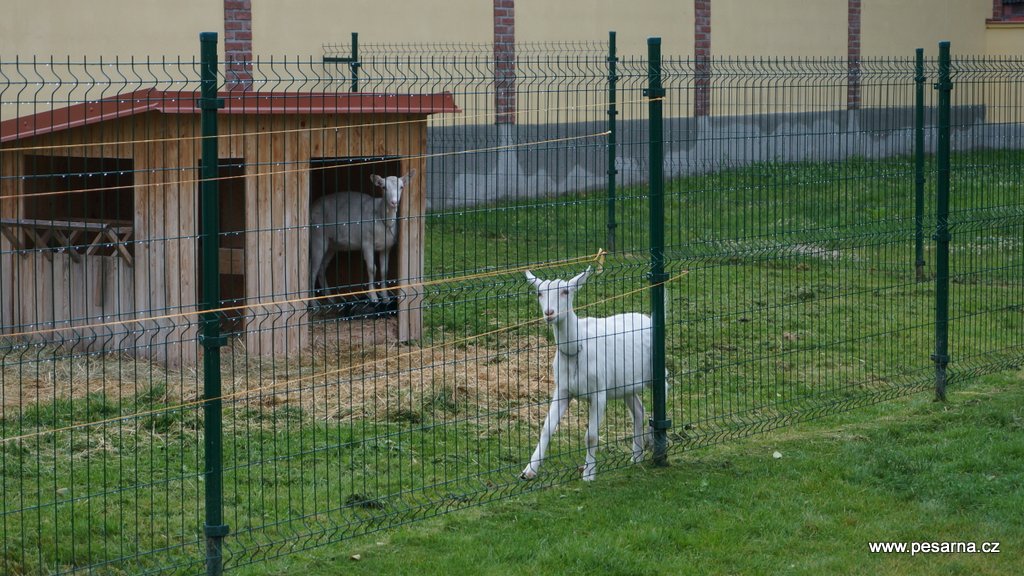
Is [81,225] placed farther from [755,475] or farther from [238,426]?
[755,475]

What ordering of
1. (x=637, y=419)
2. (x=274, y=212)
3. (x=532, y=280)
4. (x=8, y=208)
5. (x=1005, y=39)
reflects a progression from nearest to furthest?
(x=532, y=280)
(x=637, y=419)
(x=274, y=212)
(x=8, y=208)
(x=1005, y=39)

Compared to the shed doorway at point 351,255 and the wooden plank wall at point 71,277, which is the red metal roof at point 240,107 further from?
the shed doorway at point 351,255

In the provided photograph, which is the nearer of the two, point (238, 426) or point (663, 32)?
point (238, 426)

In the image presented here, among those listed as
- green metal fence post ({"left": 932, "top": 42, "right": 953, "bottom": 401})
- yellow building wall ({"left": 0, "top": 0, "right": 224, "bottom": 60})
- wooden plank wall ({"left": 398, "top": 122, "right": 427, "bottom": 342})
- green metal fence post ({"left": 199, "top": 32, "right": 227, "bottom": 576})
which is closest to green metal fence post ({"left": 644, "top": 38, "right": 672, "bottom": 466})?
green metal fence post ({"left": 199, "top": 32, "right": 227, "bottom": 576})

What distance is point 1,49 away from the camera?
16.2 metres

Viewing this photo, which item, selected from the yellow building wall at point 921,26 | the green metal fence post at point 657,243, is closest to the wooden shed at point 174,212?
the green metal fence post at point 657,243

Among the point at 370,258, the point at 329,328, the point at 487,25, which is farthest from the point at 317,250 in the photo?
the point at 487,25

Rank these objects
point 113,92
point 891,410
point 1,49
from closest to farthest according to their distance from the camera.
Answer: point 891,410, point 113,92, point 1,49

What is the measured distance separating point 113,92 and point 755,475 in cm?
913

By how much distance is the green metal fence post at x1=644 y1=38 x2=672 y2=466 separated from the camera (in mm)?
7453

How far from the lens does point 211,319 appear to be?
19.2 feet

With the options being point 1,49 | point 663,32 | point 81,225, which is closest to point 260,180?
point 81,225

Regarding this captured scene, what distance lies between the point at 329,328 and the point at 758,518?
20.5 feet

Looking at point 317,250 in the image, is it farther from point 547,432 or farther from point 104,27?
point 104,27
